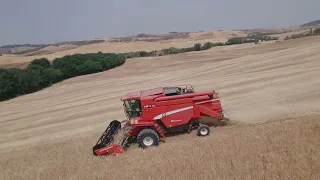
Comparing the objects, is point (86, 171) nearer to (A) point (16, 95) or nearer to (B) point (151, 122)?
(B) point (151, 122)

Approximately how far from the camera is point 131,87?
32.9m

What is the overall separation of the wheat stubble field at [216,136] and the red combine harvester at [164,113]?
0.49m

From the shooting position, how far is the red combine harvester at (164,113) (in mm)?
13461

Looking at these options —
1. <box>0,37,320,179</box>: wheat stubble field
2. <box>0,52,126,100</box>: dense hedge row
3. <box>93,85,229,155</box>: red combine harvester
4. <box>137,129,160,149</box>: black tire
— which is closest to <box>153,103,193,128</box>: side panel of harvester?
<box>93,85,229,155</box>: red combine harvester

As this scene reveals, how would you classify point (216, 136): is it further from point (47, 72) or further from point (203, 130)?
point (47, 72)

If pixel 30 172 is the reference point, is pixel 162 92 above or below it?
above

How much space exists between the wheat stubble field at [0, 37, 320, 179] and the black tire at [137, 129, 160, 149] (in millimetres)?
338

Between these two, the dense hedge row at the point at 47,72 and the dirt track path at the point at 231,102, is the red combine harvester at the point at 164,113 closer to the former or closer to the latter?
the dirt track path at the point at 231,102

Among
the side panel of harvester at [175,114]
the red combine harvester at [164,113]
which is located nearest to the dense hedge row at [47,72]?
the red combine harvester at [164,113]

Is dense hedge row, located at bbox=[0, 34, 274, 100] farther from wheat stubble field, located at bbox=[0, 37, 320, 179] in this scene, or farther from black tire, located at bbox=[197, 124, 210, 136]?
black tire, located at bbox=[197, 124, 210, 136]

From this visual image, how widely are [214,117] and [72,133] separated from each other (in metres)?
8.97

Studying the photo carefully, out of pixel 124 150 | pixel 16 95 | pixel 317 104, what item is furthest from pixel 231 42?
pixel 124 150

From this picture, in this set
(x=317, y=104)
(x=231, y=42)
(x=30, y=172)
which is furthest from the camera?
(x=231, y=42)

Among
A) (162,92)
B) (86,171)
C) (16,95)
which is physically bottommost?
(16,95)
